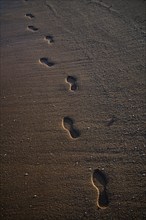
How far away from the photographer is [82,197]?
244 cm

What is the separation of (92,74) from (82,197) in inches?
65.1

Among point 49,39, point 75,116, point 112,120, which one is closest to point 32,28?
point 49,39

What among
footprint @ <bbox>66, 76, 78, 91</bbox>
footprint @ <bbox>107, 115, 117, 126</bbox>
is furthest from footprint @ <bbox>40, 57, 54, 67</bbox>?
footprint @ <bbox>107, 115, 117, 126</bbox>

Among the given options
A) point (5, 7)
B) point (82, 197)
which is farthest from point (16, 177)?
point (5, 7)

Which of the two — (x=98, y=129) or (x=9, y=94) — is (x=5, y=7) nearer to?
(x=9, y=94)

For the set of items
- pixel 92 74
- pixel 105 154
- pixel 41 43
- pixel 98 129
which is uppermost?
pixel 41 43

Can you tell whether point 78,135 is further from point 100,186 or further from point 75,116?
point 100,186

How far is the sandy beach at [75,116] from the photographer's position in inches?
96.3

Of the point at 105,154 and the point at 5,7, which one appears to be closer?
the point at 105,154

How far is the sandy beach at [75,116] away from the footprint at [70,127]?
0.03 ft

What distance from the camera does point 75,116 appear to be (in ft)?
10.3

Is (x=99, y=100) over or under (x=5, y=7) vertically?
under

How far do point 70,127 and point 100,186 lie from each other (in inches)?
30.6

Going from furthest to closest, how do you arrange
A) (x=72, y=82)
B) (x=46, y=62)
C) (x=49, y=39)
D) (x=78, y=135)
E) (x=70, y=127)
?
(x=49, y=39), (x=46, y=62), (x=72, y=82), (x=70, y=127), (x=78, y=135)
